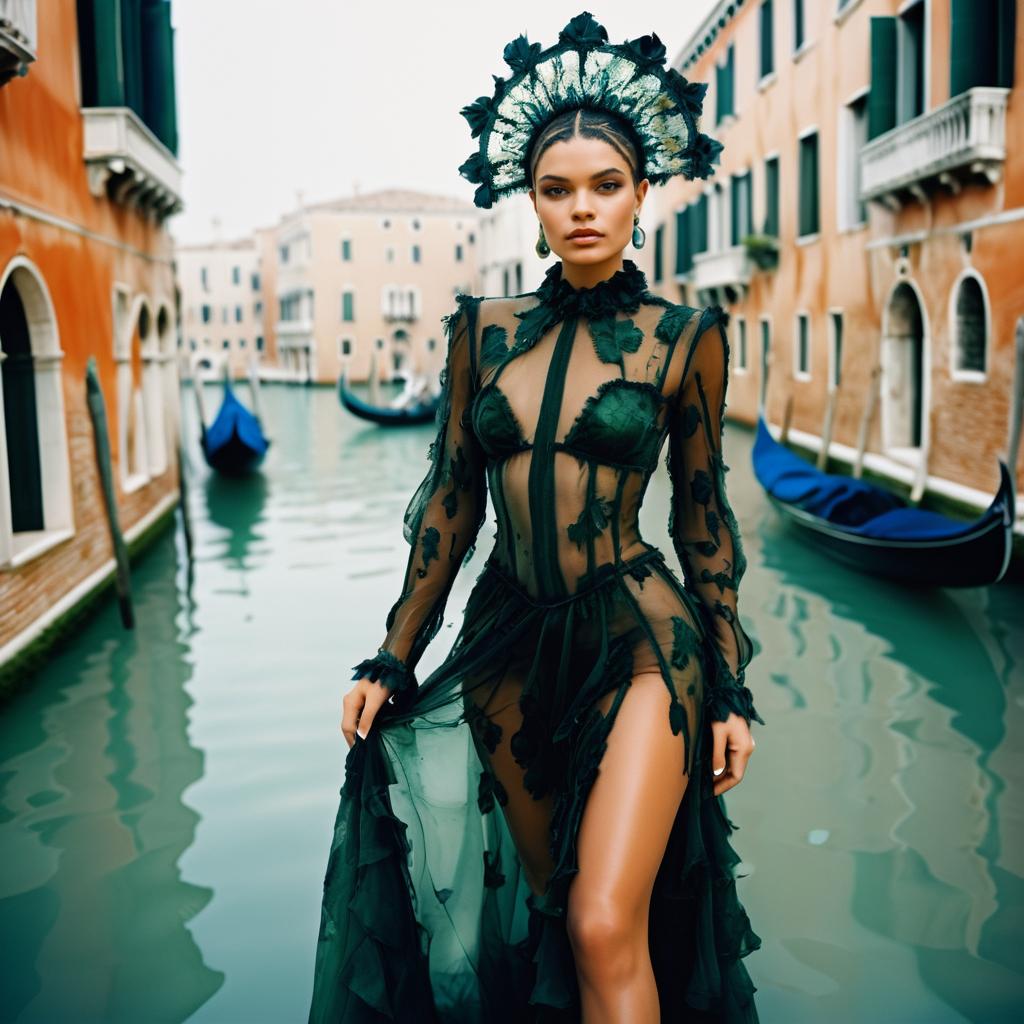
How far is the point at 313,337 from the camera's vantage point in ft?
113

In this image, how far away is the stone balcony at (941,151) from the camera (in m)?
6.25

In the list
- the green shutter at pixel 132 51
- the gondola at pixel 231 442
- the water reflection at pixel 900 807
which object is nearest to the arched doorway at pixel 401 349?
the gondola at pixel 231 442

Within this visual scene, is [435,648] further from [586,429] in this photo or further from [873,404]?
[873,404]

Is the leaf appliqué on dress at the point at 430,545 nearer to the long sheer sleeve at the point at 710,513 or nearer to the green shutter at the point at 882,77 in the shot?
the long sheer sleeve at the point at 710,513

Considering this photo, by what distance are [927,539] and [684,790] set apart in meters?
4.10

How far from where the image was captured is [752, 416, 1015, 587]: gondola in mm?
4744

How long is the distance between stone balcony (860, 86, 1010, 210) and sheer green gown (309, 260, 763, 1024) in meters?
5.49

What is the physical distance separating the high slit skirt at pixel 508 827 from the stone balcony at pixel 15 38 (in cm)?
321

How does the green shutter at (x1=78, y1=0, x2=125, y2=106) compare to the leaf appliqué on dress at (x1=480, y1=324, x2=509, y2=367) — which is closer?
Result: the leaf appliqué on dress at (x1=480, y1=324, x2=509, y2=367)

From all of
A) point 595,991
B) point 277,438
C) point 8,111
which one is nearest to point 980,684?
point 595,991

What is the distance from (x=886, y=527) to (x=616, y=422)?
4580 mm

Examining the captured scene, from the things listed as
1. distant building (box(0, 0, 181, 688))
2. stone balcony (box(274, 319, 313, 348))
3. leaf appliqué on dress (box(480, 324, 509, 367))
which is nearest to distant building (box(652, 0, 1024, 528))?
distant building (box(0, 0, 181, 688))

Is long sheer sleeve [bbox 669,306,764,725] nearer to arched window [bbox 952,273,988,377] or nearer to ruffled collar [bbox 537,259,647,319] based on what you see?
ruffled collar [bbox 537,259,647,319]

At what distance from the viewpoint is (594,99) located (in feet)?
4.60
